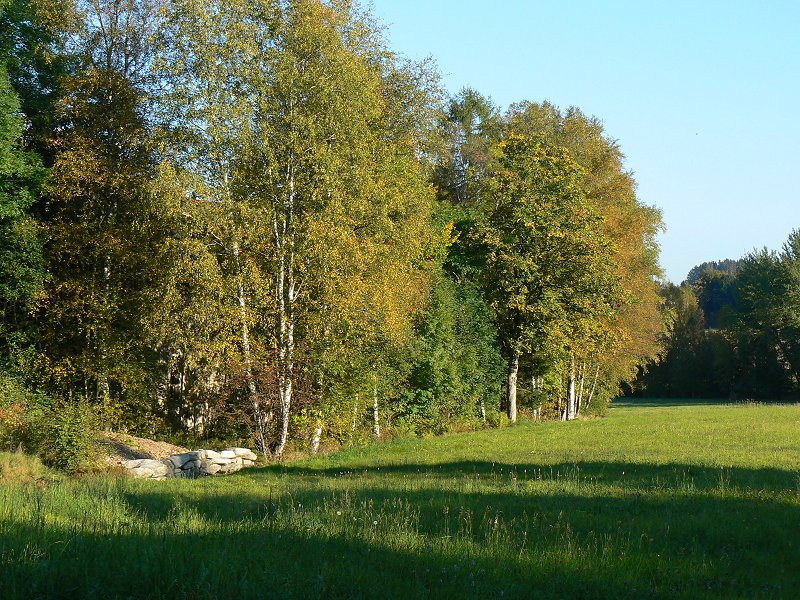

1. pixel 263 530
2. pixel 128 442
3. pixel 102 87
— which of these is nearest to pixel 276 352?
pixel 128 442

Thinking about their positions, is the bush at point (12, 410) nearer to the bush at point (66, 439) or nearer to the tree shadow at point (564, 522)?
the bush at point (66, 439)

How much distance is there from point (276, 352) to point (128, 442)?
17.5 ft

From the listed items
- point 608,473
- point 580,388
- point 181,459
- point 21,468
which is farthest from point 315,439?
point 580,388

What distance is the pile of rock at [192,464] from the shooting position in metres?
19.3

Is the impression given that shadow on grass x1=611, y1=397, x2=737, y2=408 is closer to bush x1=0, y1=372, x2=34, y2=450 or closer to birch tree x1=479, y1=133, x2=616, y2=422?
birch tree x1=479, y1=133, x2=616, y2=422

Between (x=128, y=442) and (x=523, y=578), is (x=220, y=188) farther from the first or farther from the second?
(x=523, y=578)

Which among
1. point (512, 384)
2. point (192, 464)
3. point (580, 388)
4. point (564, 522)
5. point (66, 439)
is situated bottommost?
point (192, 464)

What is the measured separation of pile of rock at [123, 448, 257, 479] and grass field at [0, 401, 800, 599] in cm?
320

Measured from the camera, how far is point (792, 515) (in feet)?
35.3

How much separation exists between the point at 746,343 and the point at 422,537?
3029 inches

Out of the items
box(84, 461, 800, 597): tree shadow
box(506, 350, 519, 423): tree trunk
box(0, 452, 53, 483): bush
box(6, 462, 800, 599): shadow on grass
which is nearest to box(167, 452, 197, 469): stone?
box(0, 452, 53, 483): bush

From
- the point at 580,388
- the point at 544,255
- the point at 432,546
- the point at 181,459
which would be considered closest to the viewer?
the point at 432,546

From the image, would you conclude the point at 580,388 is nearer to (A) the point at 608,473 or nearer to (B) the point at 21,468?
(A) the point at 608,473

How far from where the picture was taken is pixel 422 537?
879 centimetres
